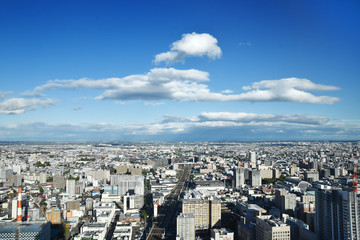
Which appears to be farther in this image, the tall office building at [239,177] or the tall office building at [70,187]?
the tall office building at [239,177]

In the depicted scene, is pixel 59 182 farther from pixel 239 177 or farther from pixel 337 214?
pixel 337 214

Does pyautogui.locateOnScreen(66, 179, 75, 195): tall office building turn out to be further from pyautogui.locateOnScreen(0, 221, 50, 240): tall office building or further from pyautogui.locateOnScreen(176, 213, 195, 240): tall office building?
pyautogui.locateOnScreen(176, 213, 195, 240): tall office building

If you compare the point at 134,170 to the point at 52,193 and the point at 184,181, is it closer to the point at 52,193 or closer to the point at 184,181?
the point at 184,181

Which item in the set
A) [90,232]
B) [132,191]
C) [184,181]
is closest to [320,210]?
[90,232]

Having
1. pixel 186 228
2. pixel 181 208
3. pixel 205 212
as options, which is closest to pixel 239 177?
pixel 181 208

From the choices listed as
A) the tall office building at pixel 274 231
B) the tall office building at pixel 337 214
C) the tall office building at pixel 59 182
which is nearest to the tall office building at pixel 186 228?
the tall office building at pixel 274 231

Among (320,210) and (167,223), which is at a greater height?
(320,210)

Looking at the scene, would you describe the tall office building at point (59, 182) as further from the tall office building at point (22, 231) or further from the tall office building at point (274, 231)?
the tall office building at point (274, 231)

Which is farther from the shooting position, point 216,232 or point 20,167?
point 20,167

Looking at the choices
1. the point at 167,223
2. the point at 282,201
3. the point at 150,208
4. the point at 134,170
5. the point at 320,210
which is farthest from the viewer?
the point at 134,170
